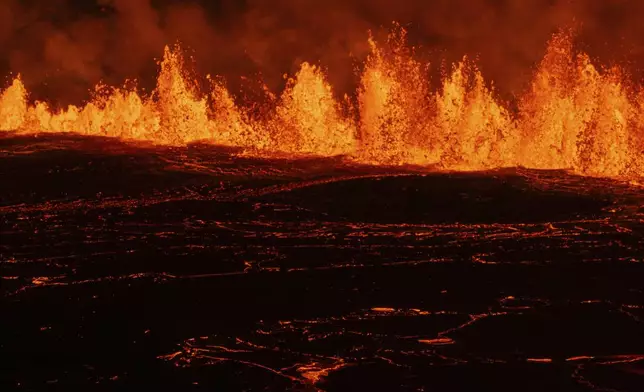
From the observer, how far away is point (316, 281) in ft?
38.9

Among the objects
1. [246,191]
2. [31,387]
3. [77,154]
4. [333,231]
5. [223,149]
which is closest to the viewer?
[31,387]

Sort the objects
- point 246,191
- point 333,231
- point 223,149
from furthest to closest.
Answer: point 223,149 < point 246,191 < point 333,231

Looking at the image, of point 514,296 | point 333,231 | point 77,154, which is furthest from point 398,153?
point 514,296

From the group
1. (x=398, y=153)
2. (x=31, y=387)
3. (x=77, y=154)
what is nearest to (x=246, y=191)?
(x=77, y=154)

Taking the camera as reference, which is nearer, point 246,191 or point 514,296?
point 514,296

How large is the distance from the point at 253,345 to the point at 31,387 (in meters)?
2.33

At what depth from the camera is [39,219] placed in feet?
57.1

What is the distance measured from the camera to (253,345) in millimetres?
8422

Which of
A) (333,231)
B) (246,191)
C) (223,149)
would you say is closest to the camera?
(333,231)

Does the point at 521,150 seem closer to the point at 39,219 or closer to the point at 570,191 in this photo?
the point at 570,191

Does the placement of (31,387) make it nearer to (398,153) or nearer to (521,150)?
(398,153)

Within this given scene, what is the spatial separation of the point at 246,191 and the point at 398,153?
34.4 feet

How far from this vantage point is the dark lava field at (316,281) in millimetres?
7602

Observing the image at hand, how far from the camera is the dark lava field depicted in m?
7.60
